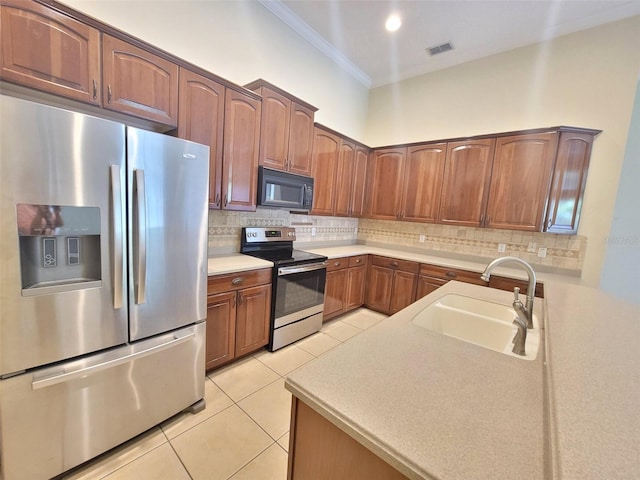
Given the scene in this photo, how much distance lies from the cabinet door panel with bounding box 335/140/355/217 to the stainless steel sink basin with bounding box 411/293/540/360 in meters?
2.13

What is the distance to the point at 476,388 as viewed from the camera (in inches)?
30.2

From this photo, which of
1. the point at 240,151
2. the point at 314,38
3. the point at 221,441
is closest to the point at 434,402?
the point at 221,441

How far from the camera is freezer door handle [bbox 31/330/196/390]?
1.15 meters

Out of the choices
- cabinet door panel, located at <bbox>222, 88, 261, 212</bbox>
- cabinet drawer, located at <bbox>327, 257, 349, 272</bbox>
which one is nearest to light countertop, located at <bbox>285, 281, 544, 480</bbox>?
cabinet door panel, located at <bbox>222, 88, 261, 212</bbox>

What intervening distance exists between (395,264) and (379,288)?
1.39ft

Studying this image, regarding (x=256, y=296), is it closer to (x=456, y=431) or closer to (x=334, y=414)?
(x=334, y=414)

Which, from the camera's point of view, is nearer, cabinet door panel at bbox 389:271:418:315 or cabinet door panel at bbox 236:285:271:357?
cabinet door panel at bbox 236:285:271:357

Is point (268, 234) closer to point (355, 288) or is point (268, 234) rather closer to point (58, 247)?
point (355, 288)

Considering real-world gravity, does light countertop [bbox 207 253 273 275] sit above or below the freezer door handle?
above

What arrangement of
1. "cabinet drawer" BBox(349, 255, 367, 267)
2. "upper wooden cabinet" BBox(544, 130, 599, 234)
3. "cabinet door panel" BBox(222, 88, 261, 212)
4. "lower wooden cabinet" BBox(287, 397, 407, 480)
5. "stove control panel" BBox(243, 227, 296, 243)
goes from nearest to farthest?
1. "lower wooden cabinet" BBox(287, 397, 407, 480)
2. "cabinet door panel" BBox(222, 88, 261, 212)
3. "upper wooden cabinet" BBox(544, 130, 599, 234)
4. "stove control panel" BBox(243, 227, 296, 243)
5. "cabinet drawer" BBox(349, 255, 367, 267)

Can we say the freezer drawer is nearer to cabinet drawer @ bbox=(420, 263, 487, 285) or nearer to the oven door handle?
the oven door handle

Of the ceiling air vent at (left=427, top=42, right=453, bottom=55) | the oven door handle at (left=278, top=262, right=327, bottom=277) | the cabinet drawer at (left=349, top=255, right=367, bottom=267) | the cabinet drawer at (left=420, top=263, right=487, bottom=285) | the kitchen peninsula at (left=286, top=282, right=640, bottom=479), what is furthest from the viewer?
the cabinet drawer at (left=349, top=255, right=367, bottom=267)

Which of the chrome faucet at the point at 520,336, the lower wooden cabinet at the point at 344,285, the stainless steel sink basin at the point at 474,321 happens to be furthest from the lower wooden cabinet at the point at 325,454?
the lower wooden cabinet at the point at 344,285

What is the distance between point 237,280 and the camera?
211 centimetres
